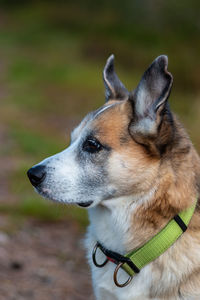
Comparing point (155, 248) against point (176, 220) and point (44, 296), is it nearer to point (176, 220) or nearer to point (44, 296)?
point (176, 220)

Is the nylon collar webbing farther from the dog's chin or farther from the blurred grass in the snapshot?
the blurred grass

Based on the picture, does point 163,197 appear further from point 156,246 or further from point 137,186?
point 156,246

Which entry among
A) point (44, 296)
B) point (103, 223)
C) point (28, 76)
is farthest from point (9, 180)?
point (28, 76)

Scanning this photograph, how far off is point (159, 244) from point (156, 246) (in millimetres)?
25

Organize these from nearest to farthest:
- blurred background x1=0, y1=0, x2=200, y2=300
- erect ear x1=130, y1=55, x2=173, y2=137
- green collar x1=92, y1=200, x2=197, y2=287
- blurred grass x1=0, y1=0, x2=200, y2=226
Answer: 1. erect ear x1=130, y1=55, x2=173, y2=137
2. green collar x1=92, y1=200, x2=197, y2=287
3. blurred background x1=0, y1=0, x2=200, y2=300
4. blurred grass x1=0, y1=0, x2=200, y2=226

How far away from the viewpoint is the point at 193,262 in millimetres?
3170

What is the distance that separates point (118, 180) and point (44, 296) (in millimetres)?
1533

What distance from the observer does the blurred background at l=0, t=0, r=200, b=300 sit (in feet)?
15.4

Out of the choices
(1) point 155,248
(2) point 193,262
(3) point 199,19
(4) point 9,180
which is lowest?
(3) point 199,19

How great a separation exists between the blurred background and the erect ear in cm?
187

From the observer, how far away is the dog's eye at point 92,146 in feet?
10.9

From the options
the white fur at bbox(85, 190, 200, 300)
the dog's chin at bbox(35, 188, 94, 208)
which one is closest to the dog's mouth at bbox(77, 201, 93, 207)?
the dog's chin at bbox(35, 188, 94, 208)

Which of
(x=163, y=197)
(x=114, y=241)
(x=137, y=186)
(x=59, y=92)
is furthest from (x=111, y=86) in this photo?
(x=59, y=92)

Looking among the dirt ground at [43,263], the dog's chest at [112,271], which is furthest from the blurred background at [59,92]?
the dog's chest at [112,271]
